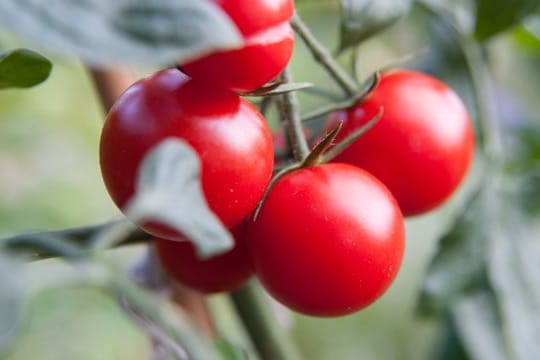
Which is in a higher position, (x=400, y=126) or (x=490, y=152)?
(x=400, y=126)

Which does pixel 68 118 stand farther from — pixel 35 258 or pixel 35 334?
pixel 35 258

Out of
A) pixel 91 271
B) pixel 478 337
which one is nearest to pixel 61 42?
pixel 91 271

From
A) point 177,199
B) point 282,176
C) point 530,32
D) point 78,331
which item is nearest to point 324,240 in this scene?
point 282,176

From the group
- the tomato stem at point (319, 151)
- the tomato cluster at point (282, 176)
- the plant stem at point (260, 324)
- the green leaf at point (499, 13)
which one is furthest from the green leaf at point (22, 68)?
the green leaf at point (499, 13)

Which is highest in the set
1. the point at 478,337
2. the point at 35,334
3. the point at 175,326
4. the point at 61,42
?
the point at 61,42

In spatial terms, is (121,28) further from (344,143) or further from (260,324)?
(260,324)

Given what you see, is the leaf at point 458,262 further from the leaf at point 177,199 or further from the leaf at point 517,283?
the leaf at point 177,199

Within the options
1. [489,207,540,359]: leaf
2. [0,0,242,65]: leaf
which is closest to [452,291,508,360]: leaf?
[489,207,540,359]: leaf
